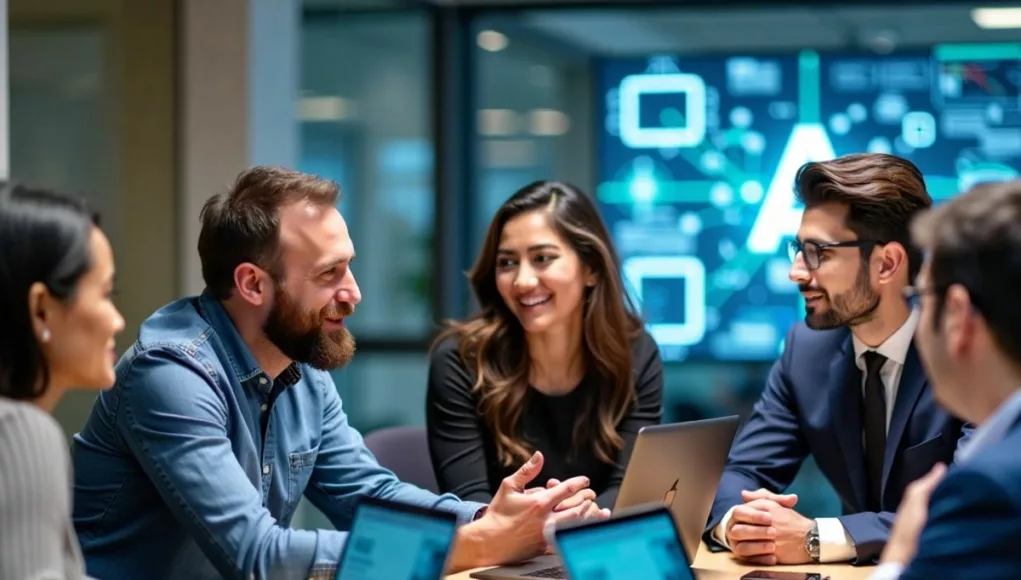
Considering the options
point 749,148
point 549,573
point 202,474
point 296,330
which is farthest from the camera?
point 749,148

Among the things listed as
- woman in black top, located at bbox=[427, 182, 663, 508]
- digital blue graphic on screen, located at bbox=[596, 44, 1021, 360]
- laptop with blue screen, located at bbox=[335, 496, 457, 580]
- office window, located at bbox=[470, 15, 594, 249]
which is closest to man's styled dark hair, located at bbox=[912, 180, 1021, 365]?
laptop with blue screen, located at bbox=[335, 496, 457, 580]

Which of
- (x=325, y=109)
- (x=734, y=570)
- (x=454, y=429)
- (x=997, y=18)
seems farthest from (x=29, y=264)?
(x=997, y=18)

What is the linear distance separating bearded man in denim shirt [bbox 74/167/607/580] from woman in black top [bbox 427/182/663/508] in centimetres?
56

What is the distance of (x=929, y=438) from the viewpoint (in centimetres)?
286

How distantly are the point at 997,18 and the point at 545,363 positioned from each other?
302 cm

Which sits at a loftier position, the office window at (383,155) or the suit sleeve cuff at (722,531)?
the office window at (383,155)

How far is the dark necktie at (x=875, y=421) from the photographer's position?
9.73 ft

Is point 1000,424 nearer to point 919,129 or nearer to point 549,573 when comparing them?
point 549,573

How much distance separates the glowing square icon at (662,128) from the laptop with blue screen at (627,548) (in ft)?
12.5

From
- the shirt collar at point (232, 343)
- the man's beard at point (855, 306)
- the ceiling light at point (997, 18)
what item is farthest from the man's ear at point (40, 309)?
the ceiling light at point (997, 18)

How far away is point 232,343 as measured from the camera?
253cm

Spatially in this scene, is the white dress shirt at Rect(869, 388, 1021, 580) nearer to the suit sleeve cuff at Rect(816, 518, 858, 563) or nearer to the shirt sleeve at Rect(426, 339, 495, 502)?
the suit sleeve cuff at Rect(816, 518, 858, 563)

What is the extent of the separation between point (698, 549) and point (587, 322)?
873 millimetres

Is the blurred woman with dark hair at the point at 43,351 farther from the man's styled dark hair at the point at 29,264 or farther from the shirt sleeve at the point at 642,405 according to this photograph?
the shirt sleeve at the point at 642,405
